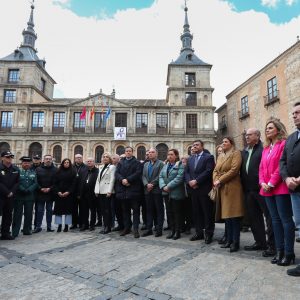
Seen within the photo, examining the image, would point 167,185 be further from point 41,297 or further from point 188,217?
point 41,297

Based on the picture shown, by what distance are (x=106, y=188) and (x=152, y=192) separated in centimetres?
122

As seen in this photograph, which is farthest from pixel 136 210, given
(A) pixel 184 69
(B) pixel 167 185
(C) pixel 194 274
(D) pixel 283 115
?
(A) pixel 184 69

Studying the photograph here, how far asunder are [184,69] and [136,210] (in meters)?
31.9

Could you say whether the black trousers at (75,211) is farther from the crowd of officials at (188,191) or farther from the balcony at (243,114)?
the balcony at (243,114)

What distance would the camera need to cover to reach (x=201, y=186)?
502cm

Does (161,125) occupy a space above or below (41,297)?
above

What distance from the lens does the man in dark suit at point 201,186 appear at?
4.94 meters

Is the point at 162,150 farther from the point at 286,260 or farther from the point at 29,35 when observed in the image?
the point at 286,260

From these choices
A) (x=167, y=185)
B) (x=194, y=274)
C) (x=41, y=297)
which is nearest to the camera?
(x=41, y=297)

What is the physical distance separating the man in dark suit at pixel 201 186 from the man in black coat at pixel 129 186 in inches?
50.6

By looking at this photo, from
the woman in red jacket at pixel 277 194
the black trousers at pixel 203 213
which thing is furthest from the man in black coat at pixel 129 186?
the woman in red jacket at pixel 277 194

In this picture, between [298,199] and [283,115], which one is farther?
[283,115]

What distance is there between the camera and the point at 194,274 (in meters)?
3.09

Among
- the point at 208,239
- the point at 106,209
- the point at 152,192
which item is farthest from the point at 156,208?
the point at 208,239
